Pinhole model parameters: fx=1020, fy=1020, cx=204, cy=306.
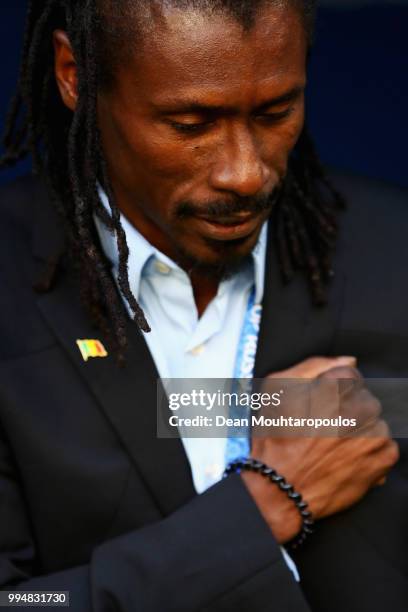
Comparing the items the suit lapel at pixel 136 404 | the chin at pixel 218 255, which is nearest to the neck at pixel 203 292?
the chin at pixel 218 255

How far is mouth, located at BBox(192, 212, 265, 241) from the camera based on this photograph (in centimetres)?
224

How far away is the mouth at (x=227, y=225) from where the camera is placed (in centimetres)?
224

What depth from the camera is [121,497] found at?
2.32 m

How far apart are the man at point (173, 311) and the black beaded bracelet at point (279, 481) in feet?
0.06

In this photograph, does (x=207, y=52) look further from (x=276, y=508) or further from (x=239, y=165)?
(x=276, y=508)

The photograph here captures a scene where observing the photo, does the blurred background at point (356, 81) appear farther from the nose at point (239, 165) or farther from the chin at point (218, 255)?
the nose at point (239, 165)

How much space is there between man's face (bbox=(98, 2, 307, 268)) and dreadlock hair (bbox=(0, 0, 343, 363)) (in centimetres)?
5

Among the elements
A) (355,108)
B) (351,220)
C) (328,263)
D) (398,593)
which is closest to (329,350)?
(328,263)

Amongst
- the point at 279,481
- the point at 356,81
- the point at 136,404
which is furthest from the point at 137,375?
the point at 356,81

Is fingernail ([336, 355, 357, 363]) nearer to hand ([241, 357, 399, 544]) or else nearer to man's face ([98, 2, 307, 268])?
hand ([241, 357, 399, 544])

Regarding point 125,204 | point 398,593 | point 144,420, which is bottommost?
point 398,593

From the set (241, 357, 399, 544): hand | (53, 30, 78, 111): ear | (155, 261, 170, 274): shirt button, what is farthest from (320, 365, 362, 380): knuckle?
(53, 30, 78, 111): ear

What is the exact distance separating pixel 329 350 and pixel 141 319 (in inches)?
21.3

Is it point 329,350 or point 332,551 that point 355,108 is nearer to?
point 329,350
